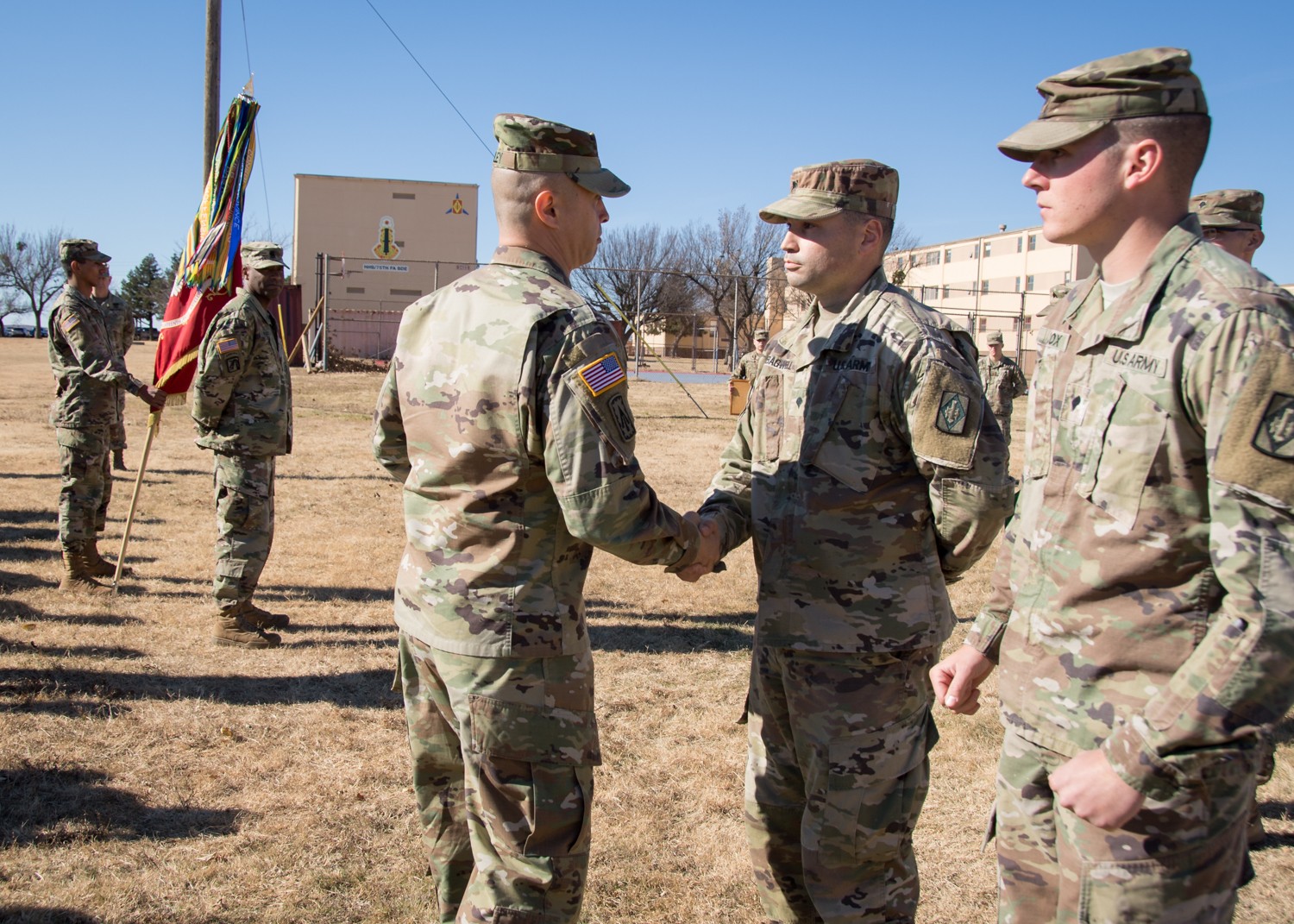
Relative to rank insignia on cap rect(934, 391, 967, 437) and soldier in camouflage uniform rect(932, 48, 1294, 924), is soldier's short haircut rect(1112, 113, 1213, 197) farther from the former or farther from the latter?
rank insignia on cap rect(934, 391, 967, 437)

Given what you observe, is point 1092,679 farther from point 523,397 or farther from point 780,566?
point 523,397

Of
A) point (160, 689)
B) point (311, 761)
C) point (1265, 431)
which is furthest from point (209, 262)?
point (1265, 431)

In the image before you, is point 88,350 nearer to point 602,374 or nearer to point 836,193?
point 602,374

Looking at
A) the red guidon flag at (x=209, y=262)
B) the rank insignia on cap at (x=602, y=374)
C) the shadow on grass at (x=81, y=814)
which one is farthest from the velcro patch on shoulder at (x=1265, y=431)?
the red guidon flag at (x=209, y=262)

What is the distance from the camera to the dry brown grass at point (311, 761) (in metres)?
3.51

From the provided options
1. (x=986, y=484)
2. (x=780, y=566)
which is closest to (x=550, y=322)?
(x=780, y=566)

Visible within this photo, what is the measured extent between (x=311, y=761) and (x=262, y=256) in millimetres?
3281

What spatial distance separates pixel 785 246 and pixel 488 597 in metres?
1.37

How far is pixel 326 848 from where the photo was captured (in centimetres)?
379

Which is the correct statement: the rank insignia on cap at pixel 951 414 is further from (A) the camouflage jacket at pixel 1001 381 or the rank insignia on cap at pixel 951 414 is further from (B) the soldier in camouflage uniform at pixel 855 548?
(A) the camouflage jacket at pixel 1001 381

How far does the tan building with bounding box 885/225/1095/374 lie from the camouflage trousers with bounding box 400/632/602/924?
39.2m

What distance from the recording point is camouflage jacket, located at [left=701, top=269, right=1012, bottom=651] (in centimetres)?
262

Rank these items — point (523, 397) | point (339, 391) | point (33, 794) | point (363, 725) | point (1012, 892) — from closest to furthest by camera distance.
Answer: point (1012, 892), point (523, 397), point (33, 794), point (363, 725), point (339, 391)

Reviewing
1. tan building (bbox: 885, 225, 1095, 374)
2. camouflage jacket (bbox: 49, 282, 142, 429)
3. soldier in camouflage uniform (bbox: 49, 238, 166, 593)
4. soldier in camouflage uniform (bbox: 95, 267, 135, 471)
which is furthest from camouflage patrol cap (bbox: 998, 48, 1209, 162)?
tan building (bbox: 885, 225, 1095, 374)
